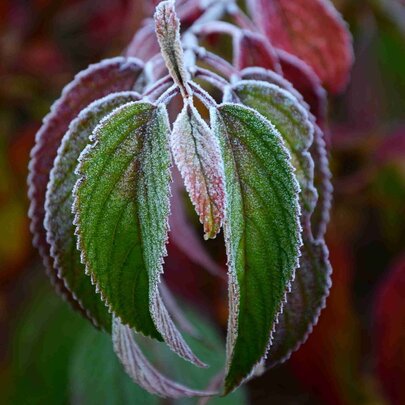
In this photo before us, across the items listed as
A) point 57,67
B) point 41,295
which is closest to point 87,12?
point 57,67

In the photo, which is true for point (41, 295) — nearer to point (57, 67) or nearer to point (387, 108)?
point (57, 67)

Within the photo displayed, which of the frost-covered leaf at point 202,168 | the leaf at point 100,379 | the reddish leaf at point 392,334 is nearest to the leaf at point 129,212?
the frost-covered leaf at point 202,168

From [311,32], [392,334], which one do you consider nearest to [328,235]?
[392,334]

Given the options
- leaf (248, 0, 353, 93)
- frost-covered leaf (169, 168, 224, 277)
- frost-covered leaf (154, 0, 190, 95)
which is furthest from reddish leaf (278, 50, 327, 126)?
frost-covered leaf (154, 0, 190, 95)

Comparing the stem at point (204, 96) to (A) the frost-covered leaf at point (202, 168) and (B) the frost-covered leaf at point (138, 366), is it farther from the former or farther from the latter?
(B) the frost-covered leaf at point (138, 366)

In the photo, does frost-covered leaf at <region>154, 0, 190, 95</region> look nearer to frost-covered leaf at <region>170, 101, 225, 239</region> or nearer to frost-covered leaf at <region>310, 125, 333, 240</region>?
frost-covered leaf at <region>170, 101, 225, 239</region>

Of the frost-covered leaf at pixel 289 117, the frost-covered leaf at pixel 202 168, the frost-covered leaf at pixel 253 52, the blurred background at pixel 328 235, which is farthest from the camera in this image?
the blurred background at pixel 328 235
